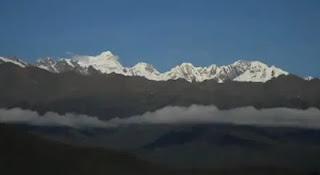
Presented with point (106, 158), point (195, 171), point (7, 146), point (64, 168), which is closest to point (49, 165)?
point (64, 168)

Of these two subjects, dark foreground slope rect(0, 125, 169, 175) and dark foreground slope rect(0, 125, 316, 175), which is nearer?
dark foreground slope rect(0, 125, 169, 175)

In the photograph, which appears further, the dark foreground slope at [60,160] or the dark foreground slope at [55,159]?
the dark foreground slope at [60,160]

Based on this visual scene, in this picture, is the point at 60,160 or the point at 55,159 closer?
the point at 55,159

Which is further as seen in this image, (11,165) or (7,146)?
(7,146)

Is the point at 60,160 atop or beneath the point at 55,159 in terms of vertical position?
beneath

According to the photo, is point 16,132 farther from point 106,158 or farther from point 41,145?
point 106,158

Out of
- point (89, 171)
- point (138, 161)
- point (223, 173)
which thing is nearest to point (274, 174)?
point (223, 173)

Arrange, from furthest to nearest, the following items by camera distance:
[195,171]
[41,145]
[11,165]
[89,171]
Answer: [195,171], [41,145], [89,171], [11,165]

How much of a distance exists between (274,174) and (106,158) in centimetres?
3116

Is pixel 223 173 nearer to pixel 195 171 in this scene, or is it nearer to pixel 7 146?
pixel 195 171

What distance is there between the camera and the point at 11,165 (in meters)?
98.1

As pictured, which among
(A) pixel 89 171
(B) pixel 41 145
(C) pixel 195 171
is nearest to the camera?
(A) pixel 89 171

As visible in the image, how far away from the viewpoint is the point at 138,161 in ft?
397

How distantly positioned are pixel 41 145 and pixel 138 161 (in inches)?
690
